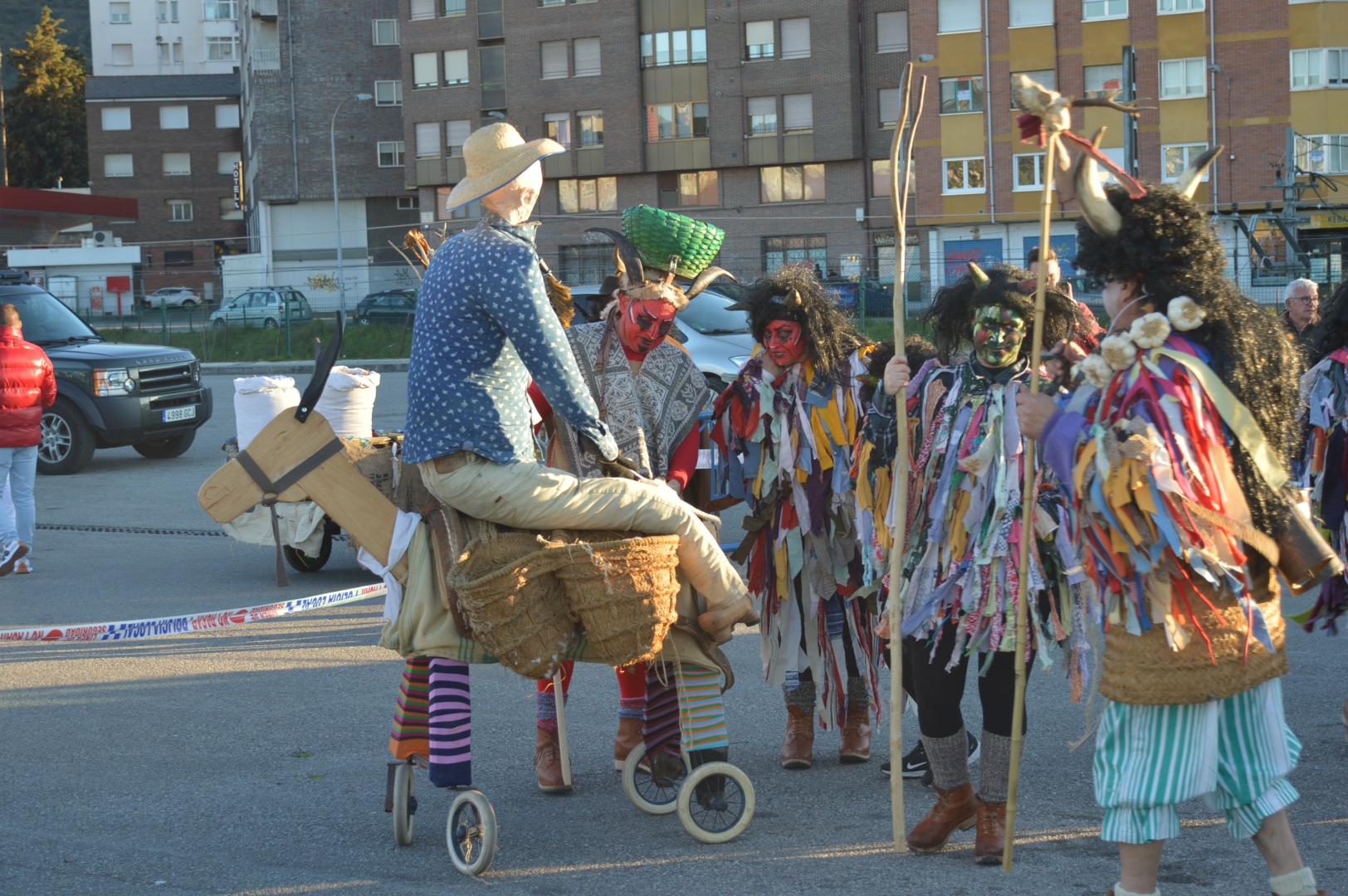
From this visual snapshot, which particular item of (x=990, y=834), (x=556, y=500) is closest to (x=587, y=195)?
(x=556, y=500)

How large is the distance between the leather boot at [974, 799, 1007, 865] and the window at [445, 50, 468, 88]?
54.2m

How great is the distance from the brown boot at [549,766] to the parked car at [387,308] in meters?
29.0

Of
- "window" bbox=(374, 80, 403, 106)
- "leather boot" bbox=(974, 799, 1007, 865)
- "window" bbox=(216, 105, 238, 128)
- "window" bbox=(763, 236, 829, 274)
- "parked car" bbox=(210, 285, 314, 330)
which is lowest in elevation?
"leather boot" bbox=(974, 799, 1007, 865)

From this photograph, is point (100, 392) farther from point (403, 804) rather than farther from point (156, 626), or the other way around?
point (403, 804)

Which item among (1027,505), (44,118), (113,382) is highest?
(44,118)

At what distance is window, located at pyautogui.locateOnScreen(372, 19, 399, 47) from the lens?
63781mm

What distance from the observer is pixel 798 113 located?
50.0 metres

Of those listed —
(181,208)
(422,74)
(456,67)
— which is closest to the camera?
(456,67)

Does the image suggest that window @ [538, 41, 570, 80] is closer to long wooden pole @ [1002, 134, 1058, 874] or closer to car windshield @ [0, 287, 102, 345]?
car windshield @ [0, 287, 102, 345]

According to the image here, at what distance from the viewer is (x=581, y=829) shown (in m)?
4.75

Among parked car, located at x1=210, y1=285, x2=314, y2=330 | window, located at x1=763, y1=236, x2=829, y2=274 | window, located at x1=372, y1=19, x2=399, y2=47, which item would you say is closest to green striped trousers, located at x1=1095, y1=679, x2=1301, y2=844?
parked car, located at x1=210, y1=285, x2=314, y2=330

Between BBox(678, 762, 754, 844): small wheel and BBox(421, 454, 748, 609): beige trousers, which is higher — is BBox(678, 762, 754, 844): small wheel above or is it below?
below

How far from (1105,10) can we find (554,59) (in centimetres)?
2017

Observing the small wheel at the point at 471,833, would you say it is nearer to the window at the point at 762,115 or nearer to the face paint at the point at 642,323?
the face paint at the point at 642,323
